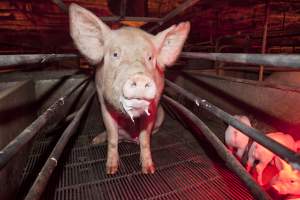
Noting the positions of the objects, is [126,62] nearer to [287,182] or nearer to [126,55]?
[126,55]

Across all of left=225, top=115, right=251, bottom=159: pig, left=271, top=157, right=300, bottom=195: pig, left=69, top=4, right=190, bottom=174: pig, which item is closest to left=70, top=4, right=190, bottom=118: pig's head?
left=69, top=4, right=190, bottom=174: pig

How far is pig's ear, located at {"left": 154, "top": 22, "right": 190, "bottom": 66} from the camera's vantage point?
7.45 ft

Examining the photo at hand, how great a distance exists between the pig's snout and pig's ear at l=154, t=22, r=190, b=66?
0.75m

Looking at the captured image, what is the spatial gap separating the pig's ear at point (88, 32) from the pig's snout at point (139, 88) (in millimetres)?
785

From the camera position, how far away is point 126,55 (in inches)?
79.4

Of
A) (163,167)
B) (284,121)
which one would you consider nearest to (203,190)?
(163,167)

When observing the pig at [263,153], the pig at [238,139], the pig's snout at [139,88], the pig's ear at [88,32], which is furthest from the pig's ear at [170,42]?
the pig at [263,153]

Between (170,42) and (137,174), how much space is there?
1.28 meters

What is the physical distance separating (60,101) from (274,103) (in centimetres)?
226

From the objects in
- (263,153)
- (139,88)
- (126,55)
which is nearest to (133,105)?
(139,88)

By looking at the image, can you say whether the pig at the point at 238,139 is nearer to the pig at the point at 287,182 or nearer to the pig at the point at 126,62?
the pig at the point at 287,182

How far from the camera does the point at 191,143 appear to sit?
3064mm

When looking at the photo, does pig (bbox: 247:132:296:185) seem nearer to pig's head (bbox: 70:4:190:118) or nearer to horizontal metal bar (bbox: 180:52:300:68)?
pig's head (bbox: 70:4:190:118)

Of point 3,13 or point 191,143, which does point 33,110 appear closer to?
point 191,143
